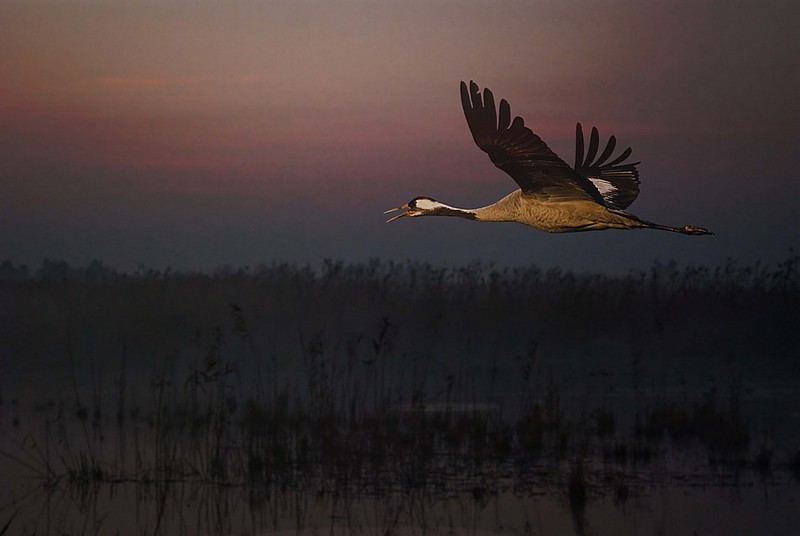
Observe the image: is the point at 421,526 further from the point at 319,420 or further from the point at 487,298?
the point at 487,298

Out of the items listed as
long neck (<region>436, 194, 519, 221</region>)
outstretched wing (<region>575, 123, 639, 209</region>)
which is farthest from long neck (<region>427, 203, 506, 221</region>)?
outstretched wing (<region>575, 123, 639, 209</region>)

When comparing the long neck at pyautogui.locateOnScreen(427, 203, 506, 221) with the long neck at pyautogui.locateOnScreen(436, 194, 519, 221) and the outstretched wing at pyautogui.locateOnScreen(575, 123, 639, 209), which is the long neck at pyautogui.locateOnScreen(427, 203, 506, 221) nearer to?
the long neck at pyautogui.locateOnScreen(436, 194, 519, 221)

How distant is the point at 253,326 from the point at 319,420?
11.5 m

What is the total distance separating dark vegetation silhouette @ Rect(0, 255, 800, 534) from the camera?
472 inches

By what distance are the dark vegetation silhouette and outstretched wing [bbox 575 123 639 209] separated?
102 inches

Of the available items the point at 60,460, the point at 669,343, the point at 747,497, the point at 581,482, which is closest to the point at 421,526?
the point at 581,482

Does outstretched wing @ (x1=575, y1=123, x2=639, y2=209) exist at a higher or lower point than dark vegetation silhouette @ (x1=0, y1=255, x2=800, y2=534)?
higher

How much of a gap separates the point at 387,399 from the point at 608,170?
3.97 metres

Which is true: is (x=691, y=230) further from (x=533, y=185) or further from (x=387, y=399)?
(x=387, y=399)

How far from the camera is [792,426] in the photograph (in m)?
15.1

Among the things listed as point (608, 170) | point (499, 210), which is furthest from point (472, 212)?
point (608, 170)

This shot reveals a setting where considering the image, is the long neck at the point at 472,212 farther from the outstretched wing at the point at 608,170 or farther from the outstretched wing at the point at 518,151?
the outstretched wing at the point at 608,170

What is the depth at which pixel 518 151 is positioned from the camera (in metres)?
8.62

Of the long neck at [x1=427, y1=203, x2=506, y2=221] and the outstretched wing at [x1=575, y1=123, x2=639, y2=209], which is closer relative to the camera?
the long neck at [x1=427, y1=203, x2=506, y2=221]
